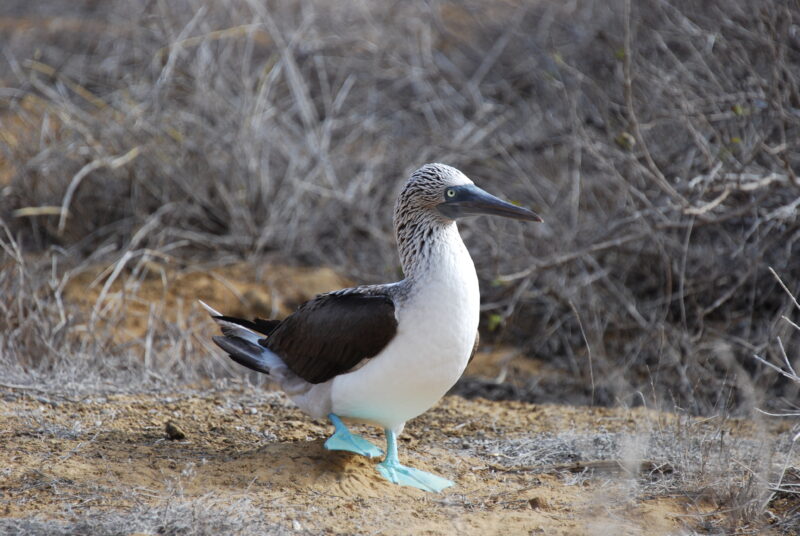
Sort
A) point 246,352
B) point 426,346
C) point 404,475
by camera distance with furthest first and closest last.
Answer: point 246,352 < point 404,475 < point 426,346

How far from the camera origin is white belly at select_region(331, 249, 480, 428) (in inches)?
141

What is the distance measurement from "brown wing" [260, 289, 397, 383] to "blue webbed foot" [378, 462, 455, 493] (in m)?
0.43

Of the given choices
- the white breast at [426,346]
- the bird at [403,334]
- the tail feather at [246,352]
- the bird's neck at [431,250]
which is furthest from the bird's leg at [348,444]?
the bird's neck at [431,250]

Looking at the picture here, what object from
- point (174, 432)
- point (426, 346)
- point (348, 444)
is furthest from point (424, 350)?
point (174, 432)

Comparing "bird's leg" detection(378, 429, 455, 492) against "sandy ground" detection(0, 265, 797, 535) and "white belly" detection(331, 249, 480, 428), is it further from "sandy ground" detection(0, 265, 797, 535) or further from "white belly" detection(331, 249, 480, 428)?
"white belly" detection(331, 249, 480, 428)

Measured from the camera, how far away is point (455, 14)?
35.3 ft

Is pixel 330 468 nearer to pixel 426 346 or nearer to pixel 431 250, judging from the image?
pixel 426 346

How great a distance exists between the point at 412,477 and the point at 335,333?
2.08ft

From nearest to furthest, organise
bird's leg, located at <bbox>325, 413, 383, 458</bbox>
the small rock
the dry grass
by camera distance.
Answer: bird's leg, located at <bbox>325, 413, 383, 458</bbox> < the small rock < the dry grass

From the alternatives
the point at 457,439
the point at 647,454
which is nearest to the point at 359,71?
the point at 457,439

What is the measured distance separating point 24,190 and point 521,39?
14.6 feet

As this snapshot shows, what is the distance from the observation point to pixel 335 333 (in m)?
3.81

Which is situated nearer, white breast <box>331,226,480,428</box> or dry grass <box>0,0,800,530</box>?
white breast <box>331,226,480,428</box>

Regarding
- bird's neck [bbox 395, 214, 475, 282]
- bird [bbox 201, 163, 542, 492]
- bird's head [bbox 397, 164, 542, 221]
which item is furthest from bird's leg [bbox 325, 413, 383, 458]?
bird's head [bbox 397, 164, 542, 221]
